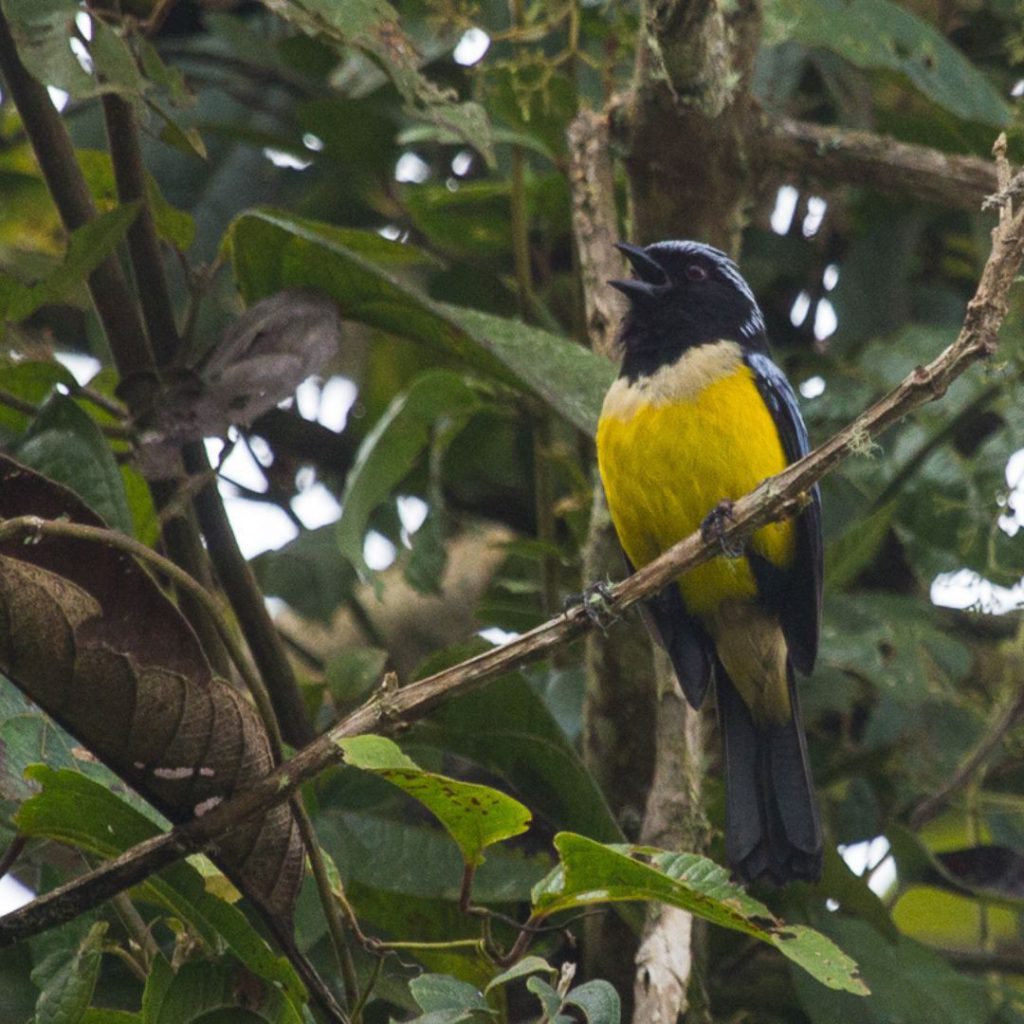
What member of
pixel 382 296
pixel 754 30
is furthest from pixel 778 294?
pixel 382 296

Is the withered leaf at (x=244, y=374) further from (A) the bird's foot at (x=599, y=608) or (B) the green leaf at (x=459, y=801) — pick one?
(B) the green leaf at (x=459, y=801)

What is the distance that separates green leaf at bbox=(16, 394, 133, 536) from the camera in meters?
2.51

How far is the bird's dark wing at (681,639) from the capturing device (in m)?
3.03

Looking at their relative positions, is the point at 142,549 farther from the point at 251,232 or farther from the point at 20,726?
the point at 251,232

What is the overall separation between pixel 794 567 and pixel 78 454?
1637 millimetres

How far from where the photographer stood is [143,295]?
9.77ft

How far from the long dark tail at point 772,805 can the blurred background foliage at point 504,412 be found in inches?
4.4

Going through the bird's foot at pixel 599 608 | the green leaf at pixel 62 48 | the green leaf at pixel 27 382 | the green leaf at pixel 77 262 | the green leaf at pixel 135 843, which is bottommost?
the green leaf at pixel 135 843

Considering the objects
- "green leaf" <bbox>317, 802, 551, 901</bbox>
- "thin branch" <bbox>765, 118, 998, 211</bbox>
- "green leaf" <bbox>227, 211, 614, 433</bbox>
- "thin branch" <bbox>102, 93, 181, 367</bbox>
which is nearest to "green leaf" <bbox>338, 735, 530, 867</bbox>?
"green leaf" <bbox>317, 802, 551, 901</bbox>

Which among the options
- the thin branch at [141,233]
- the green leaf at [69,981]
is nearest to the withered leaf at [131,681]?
the green leaf at [69,981]

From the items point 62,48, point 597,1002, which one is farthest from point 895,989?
point 62,48

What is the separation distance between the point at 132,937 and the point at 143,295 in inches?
47.8

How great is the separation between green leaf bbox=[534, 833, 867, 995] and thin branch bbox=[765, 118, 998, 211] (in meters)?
1.84

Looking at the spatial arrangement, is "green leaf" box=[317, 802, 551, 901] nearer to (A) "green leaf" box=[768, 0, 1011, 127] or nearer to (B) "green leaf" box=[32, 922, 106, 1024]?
(B) "green leaf" box=[32, 922, 106, 1024]
